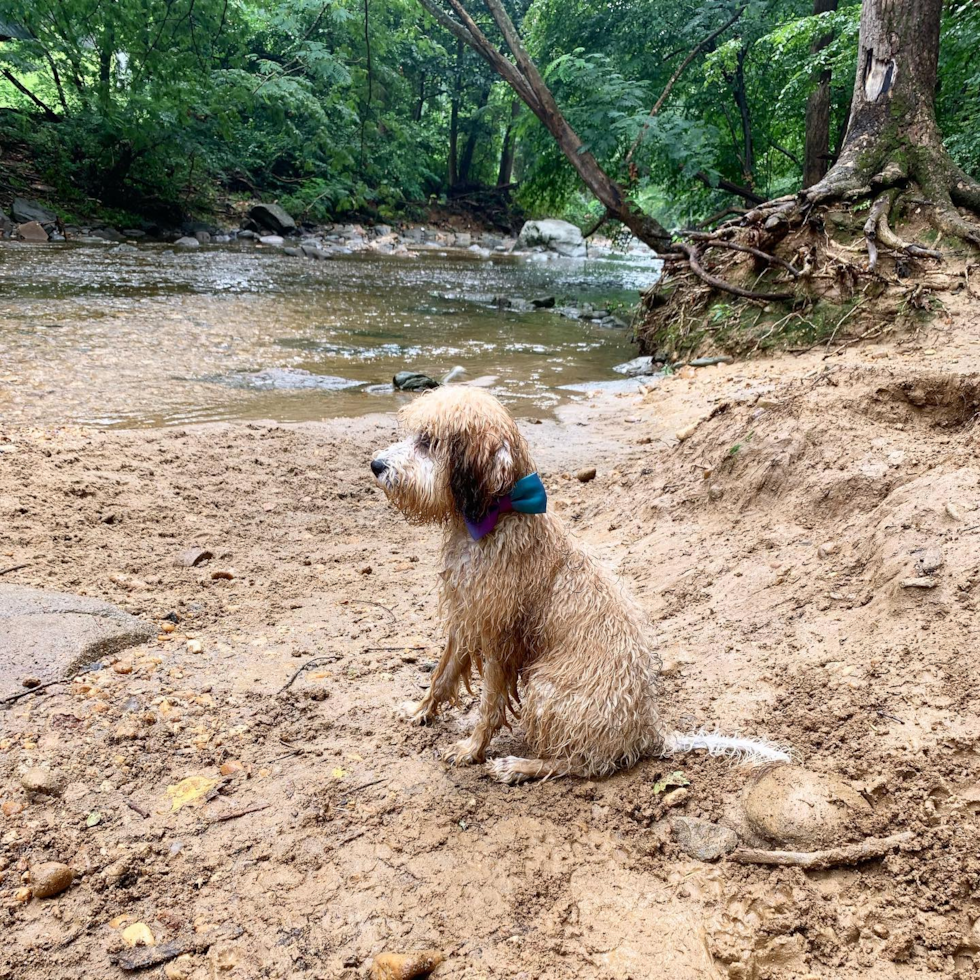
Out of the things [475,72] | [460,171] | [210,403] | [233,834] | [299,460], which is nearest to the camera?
[233,834]

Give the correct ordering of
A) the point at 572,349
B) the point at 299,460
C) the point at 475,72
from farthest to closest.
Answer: the point at 475,72 < the point at 572,349 < the point at 299,460

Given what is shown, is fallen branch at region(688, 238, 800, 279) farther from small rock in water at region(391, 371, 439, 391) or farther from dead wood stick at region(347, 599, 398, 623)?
dead wood stick at region(347, 599, 398, 623)

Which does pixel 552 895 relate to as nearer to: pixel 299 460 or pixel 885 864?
pixel 885 864

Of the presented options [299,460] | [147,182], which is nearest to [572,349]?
[299,460]

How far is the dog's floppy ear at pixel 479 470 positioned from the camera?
2996 mm

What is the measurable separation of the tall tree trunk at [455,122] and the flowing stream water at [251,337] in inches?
980

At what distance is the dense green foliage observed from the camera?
48.5 ft

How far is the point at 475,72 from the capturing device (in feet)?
139

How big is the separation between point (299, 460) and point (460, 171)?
146ft

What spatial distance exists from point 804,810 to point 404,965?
1.48 meters

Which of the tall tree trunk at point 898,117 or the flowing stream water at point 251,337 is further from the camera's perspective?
the tall tree trunk at point 898,117

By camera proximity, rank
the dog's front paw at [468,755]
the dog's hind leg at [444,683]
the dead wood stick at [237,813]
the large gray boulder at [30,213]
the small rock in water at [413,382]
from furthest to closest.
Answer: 1. the large gray boulder at [30,213]
2. the small rock in water at [413,382]
3. the dog's hind leg at [444,683]
4. the dog's front paw at [468,755]
5. the dead wood stick at [237,813]

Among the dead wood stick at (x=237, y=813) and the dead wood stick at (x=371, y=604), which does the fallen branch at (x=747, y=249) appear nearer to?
the dead wood stick at (x=371, y=604)

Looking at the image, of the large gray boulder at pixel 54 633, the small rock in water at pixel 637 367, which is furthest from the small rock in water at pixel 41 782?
the small rock in water at pixel 637 367
